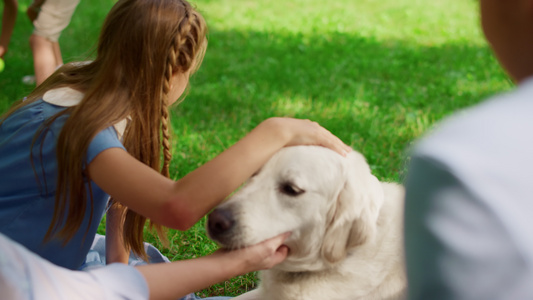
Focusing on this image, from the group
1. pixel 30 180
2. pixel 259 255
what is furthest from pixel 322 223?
pixel 30 180

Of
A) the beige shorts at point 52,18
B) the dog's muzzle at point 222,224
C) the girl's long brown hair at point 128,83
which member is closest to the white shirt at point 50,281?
the dog's muzzle at point 222,224

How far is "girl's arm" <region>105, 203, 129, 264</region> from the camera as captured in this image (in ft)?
10.1

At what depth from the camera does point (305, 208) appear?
89.5 inches

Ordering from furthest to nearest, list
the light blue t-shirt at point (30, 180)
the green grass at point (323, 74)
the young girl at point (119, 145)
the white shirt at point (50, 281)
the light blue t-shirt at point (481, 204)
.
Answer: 1. the green grass at point (323, 74)
2. the light blue t-shirt at point (30, 180)
3. the young girl at point (119, 145)
4. the white shirt at point (50, 281)
5. the light blue t-shirt at point (481, 204)

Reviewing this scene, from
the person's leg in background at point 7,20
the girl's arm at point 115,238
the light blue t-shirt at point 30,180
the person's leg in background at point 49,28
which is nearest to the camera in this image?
the light blue t-shirt at point 30,180

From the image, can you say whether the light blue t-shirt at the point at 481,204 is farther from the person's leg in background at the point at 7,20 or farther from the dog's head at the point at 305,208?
the person's leg in background at the point at 7,20

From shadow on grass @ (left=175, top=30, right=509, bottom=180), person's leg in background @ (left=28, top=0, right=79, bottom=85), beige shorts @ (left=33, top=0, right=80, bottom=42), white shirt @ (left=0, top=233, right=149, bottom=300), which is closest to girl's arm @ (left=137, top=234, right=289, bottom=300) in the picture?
white shirt @ (left=0, top=233, right=149, bottom=300)

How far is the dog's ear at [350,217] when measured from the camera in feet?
7.51

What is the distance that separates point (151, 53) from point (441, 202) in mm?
1812

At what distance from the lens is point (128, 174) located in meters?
2.30

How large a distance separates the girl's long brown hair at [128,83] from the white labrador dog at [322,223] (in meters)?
0.63

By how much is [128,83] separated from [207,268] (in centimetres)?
92

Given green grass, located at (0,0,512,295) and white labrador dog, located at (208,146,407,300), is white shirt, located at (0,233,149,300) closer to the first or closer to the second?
white labrador dog, located at (208,146,407,300)

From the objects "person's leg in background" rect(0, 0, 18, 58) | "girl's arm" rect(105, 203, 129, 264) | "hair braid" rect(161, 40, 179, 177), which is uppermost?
"hair braid" rect(161, 40, 179, 177)
